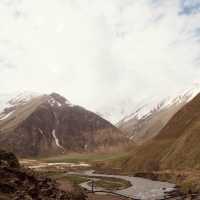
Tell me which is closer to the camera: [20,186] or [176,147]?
[20,186]

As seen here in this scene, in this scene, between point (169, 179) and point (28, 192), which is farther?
point (169, 179)

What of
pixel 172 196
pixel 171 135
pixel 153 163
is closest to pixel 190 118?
pixel 171 135

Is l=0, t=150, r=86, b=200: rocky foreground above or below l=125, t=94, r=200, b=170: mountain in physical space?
below

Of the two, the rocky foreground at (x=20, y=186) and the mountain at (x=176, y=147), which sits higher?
the mountain at (x=176, y=147)

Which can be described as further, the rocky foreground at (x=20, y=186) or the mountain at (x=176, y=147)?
the mountain at (x=176, y=147)

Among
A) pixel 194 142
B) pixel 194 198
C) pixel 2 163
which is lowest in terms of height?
pixel 194 198

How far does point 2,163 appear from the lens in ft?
207

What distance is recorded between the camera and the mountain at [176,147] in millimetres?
140125

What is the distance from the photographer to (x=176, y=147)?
153 metres

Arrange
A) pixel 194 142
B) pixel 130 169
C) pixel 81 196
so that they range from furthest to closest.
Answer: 1. pixel 130 169
2. pixel 194 142
3. pixel 81 196

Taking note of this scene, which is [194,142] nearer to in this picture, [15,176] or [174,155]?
[174,155]

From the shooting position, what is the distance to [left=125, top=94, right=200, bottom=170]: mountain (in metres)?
140

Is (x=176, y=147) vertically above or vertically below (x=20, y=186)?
above

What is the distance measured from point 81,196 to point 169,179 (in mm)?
54205
